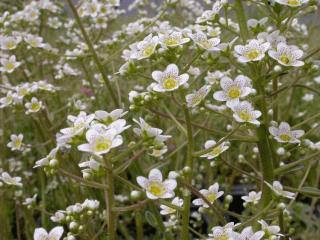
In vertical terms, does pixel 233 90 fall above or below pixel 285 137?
above

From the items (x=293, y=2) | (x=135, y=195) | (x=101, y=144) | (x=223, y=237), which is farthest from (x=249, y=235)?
(x=293, y=2)

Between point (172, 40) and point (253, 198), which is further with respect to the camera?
point (253, 198)

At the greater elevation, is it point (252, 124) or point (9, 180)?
point (252, 124)

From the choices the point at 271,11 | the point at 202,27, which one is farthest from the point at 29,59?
the point at 271,11

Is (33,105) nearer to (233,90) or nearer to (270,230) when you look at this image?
(233,90)

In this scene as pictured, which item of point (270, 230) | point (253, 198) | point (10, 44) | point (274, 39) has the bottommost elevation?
point (253, 198)

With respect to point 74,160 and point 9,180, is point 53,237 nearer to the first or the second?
point 9,180

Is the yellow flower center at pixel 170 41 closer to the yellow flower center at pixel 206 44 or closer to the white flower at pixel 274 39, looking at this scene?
the yellow flower center at pixel 206 44
